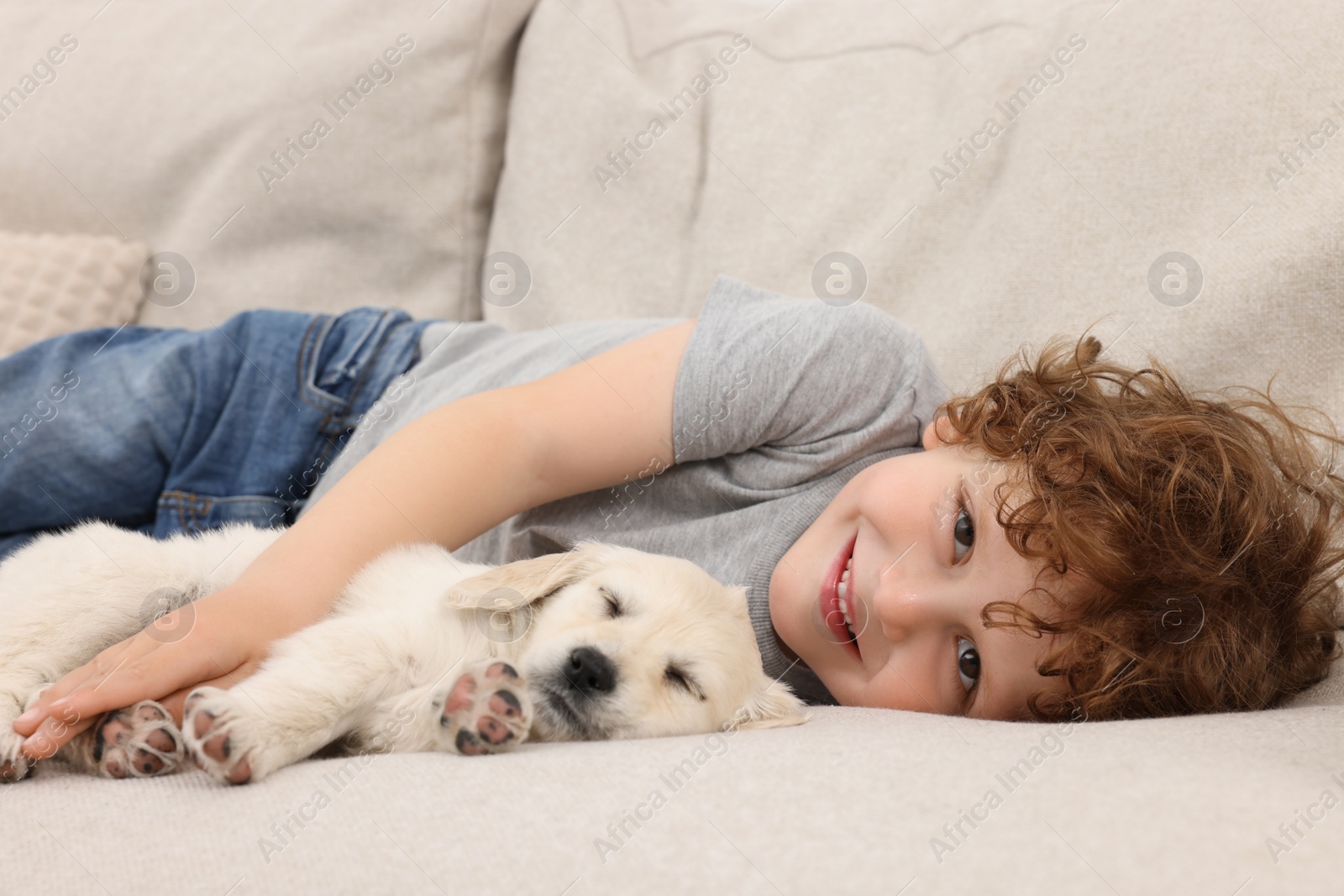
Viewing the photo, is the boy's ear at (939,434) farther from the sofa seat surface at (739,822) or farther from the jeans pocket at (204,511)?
the jeans pocket at (204,511)

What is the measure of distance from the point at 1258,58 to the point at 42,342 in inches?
105

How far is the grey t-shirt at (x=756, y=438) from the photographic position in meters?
1.76

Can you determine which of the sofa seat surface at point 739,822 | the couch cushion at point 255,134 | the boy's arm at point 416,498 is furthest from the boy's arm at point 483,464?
the couch cushion at point 255,134

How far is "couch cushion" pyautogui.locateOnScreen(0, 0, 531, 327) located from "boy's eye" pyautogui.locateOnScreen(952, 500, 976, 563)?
69.2 inches

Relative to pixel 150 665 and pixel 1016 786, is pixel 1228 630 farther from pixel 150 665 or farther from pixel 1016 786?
pixel 150 665

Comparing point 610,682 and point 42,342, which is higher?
point 42,342

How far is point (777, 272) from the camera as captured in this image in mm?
2295

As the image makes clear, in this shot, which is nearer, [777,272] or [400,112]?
[777,272]

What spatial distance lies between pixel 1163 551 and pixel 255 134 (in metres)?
2.37

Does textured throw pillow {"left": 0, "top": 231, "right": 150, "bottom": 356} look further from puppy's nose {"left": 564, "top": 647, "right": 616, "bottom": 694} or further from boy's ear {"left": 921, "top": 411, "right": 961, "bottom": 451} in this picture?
boy's ear {"left": 921, "top": 411, "right": 961, "bottom": 451}

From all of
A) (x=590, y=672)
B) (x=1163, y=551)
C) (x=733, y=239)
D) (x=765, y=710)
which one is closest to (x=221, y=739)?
(x=590, y=672)

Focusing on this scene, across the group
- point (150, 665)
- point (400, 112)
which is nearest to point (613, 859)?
point (150, 665)

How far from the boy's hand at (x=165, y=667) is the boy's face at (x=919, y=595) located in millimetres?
870

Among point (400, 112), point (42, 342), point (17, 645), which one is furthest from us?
point (400, 112)
